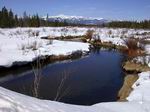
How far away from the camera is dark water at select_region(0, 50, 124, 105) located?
1223 cm

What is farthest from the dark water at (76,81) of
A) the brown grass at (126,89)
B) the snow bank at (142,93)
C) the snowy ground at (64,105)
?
the snowy ground at (64,105)

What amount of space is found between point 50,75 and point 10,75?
2289 mm

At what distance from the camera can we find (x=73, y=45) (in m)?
27.8

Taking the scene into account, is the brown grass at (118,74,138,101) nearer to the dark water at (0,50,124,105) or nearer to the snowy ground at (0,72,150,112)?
the dark water at (0,50,124,105)

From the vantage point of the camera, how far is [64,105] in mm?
6059

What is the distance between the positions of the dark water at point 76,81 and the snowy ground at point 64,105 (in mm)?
1840

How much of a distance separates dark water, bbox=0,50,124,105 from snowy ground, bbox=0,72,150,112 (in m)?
1.84

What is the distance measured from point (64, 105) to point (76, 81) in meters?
8.80

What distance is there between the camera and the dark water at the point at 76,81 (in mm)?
12234

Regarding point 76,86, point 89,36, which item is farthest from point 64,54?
point 89,36

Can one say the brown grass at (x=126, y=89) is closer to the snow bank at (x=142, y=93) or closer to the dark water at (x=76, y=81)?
the dark water at (x=76, y=81)

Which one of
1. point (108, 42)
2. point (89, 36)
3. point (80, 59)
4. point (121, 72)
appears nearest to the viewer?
point (121, 72)

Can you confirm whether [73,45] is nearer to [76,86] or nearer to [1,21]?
[76,86]

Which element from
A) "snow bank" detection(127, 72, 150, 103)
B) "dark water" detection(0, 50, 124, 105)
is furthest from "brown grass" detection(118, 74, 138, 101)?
"snow bank" detection(127, 72, 150, 103)
